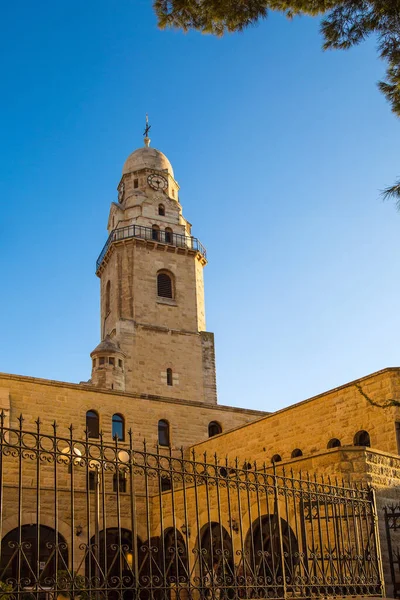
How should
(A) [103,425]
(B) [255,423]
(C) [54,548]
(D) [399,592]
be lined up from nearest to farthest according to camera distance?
(C) [54,548]
(D) [399,592]
(B) [255,423]
(A) [103,425]

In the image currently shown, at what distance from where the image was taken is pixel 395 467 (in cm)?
1453

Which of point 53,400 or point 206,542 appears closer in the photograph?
point 206,542

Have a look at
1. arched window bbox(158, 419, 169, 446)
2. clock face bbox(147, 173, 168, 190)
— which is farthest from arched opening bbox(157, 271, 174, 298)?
arched window bbox(158, 419, 169, 446)

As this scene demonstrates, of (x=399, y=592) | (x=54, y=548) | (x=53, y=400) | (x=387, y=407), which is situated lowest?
(x=399, y=592)

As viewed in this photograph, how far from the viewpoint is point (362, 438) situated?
1883cm

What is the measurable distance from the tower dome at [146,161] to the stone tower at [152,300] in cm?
13

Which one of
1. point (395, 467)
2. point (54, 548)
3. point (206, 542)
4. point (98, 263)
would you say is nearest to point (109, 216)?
point (98, 263)

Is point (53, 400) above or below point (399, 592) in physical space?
above

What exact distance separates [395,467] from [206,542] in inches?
294

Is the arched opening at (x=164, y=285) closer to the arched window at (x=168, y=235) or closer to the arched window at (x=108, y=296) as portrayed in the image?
the arched window at (x=168, y=235)

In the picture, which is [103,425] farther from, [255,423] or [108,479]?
[255,423]

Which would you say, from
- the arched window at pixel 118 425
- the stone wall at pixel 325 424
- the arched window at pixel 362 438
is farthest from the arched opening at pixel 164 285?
the arched window at pixel 362 438

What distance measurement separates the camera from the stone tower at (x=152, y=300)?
32.9m

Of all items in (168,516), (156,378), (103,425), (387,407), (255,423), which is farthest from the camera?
(156,378)
